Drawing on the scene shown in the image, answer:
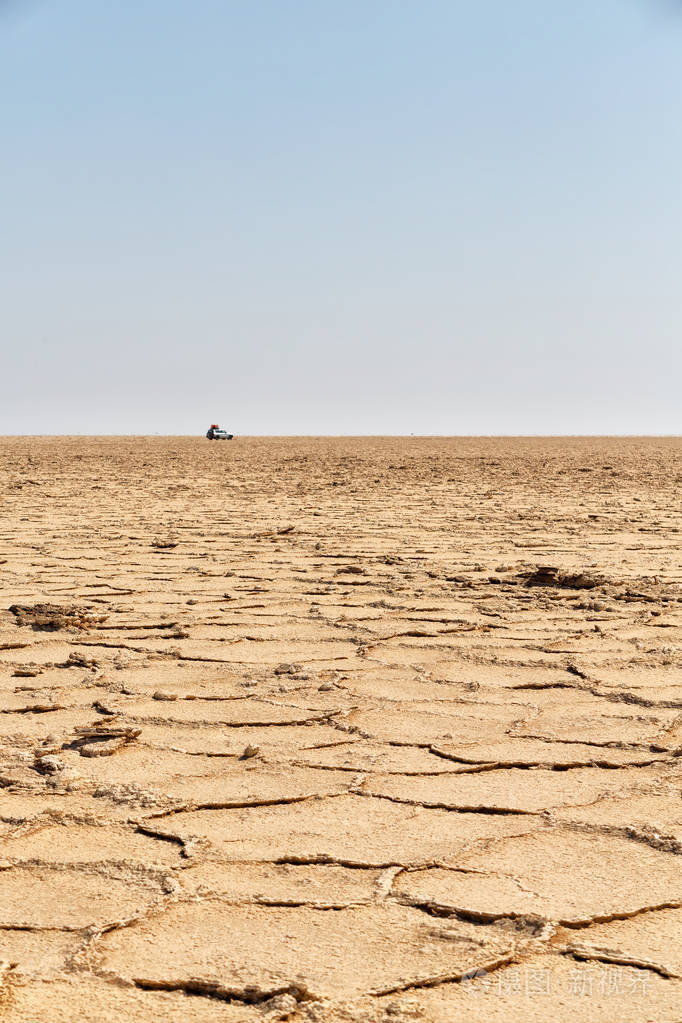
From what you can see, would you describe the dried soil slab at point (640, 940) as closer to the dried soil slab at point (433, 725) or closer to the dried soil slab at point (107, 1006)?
the dried soil slab at point (107, 1006)

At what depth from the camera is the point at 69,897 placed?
1.68 meters

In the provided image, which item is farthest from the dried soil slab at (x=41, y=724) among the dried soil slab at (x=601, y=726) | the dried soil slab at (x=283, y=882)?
the dried soil slab at (x=601, y=726)

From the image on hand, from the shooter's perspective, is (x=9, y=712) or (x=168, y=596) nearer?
(x=9, y=712)

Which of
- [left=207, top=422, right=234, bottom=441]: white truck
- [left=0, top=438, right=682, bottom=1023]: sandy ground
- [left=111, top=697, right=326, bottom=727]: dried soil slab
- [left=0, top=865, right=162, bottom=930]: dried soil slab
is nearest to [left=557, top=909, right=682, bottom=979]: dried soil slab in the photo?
[left=0, top=438, right=682, bottom=1023]: sandy ground

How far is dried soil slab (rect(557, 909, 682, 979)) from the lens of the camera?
4.83ft

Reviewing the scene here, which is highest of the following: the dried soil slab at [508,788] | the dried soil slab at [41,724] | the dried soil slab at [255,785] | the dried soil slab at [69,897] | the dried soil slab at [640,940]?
the dried soil slab at [41,724]

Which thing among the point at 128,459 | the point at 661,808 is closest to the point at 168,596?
the point at 661,808

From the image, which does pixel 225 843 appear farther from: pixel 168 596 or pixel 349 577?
pixel 349 577

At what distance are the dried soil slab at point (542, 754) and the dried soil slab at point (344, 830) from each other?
326 millimetres

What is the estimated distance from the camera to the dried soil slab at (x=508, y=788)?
2.08 m

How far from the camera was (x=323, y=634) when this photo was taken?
140 inches

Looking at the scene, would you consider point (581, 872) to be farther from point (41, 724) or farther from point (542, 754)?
point (41, 724)

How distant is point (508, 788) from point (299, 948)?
77 centimetres

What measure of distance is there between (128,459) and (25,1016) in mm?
13545
